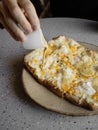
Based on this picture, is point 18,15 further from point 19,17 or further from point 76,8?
point 76,8

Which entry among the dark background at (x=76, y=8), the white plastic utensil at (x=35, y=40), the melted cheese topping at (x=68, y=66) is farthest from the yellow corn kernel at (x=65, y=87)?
the dark background at (x=76, y=8)

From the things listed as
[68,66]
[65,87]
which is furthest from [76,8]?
[65,87]

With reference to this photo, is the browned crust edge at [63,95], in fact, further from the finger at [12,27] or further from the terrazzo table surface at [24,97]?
the finger at [12,27]

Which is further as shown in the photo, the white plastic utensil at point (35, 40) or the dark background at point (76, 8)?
the dark background at point (76, 8)

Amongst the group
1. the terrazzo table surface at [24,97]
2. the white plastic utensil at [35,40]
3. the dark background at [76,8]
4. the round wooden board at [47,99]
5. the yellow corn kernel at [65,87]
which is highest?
the white plastic utensil at [35,40]

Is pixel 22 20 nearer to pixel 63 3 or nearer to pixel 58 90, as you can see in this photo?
pixel 58 90

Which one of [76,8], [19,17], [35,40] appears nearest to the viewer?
[19,17]

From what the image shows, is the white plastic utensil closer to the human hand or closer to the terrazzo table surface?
the human hand
